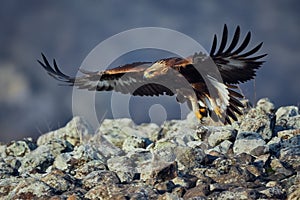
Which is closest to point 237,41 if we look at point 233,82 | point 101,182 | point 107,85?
point 233,82

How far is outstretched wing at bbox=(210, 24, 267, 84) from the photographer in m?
9.02

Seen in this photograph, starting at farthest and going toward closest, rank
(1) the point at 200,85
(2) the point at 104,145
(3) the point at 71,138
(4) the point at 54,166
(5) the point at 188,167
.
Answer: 1. (3) the point at 71,138
2. (2) the point at 104,145
3. (4) the point at 54,166
4. (1) the point at 200,85
5. (5) the point at 188,167

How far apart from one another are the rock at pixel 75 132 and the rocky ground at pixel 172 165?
0.55 metres

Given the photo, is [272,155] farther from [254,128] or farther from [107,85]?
[107,85]

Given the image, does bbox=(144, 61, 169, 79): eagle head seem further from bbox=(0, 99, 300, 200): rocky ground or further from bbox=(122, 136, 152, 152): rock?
bbox=(122, 136, 152, 152): rock

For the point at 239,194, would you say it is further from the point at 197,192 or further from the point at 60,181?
the point at 60,181

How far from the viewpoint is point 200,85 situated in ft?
33.9

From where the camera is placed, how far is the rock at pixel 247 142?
412 inches

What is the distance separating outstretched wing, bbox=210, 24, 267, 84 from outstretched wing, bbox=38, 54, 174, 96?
4.75 ft

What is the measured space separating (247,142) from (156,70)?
1846mm

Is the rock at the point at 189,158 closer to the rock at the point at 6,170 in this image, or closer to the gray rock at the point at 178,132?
the gray rock at the point at 178,132

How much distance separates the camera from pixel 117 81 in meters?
11.8

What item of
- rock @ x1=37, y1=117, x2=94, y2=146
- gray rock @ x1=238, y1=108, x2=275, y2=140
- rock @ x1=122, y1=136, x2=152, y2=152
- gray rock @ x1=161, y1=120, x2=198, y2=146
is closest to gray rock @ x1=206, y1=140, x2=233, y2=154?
gray rock @ x1=238, y1=108, x2=275, y2=140

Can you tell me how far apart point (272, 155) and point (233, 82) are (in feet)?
4.07
